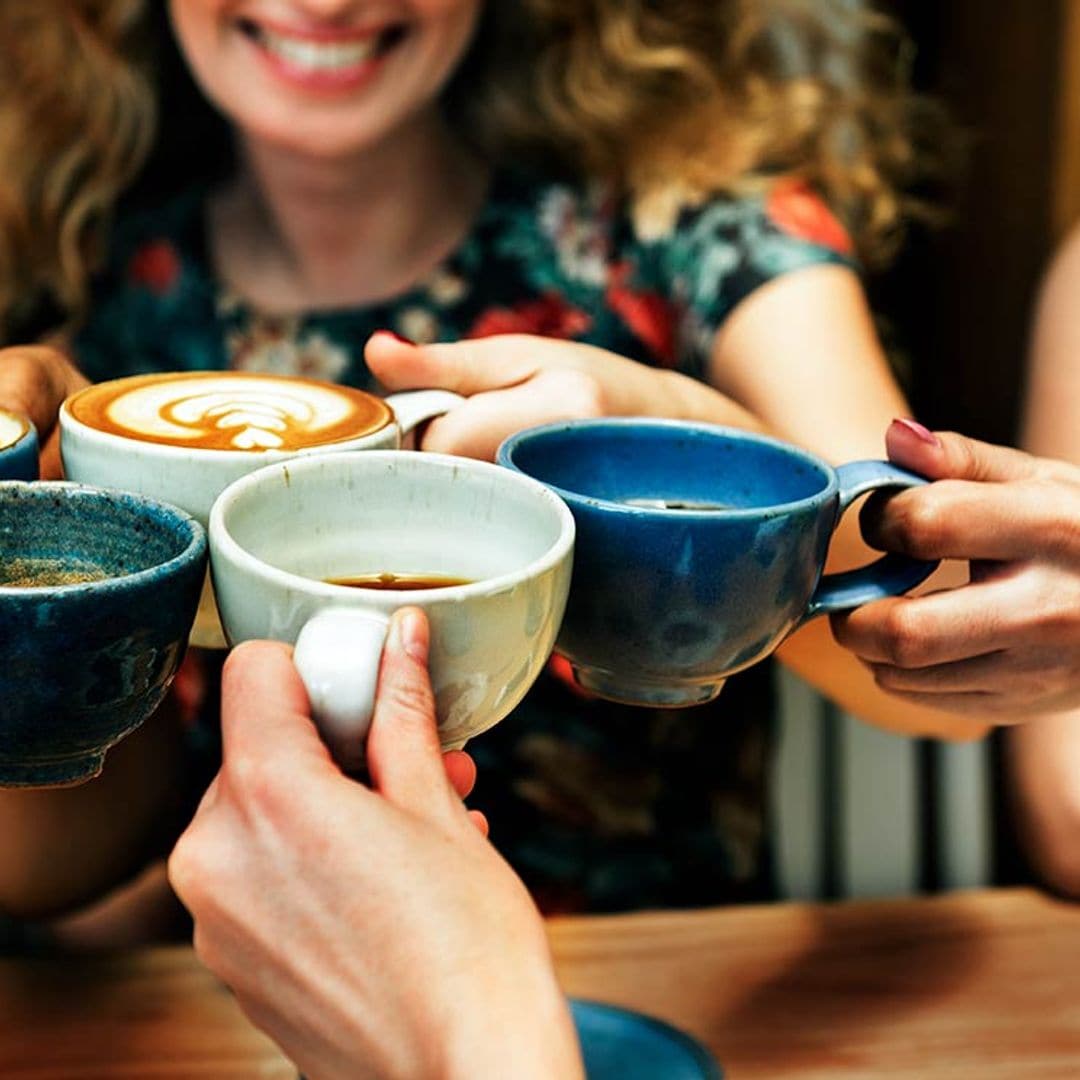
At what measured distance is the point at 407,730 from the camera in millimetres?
489

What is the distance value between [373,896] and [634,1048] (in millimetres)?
358

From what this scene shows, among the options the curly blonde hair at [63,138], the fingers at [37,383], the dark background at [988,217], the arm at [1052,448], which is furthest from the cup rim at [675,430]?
the curly blonde hair at [63,138]

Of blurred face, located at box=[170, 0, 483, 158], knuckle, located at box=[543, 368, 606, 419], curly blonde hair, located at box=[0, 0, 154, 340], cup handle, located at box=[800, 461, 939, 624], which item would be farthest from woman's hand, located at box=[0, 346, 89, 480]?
curly blonde hair, located at box=[0, 0, 154, 340]

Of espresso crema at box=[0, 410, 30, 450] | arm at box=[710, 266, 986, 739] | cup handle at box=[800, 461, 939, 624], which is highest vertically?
espresso crema at box=[0, 410, 30, 450]

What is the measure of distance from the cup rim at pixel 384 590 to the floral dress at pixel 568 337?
702 mm

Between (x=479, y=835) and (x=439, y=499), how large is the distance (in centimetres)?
15

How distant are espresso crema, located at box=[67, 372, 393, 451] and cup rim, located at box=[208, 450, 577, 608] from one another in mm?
36

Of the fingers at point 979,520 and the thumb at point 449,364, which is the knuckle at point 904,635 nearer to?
the fingers at point 979,520

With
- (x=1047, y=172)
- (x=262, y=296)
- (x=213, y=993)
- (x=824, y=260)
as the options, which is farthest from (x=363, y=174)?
(x=213, y=993)

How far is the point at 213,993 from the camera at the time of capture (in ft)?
2.74

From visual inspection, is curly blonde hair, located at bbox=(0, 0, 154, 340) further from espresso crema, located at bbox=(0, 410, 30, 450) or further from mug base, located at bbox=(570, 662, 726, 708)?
mug base, located at bbox=(570, 662, 726, 708)

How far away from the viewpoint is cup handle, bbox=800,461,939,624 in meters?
0.64

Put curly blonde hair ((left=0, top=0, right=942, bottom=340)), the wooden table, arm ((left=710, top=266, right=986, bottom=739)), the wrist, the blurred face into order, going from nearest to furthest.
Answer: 1. the wrist
2. the wooden table
3. arm ((left=710, top=266, right=986, bottom=739))
4. the blurred face
5. curly blonde hair ((left=0, top=0, right=942, bottom=340))

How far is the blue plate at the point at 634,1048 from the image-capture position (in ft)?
2.48
